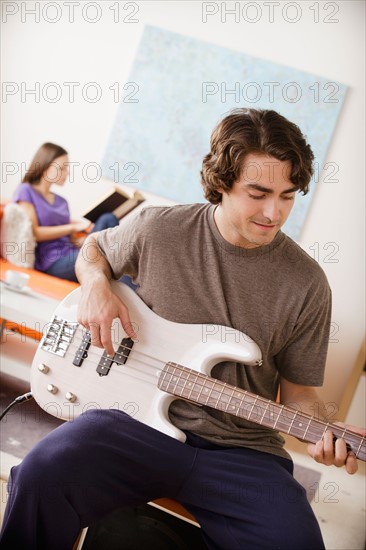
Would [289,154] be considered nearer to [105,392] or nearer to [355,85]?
[105,392]

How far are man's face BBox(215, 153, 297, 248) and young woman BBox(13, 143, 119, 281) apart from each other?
184cm

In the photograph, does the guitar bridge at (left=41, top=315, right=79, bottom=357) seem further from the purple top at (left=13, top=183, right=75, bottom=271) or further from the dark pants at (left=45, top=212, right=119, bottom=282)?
the purple top at (left=13, top=183, right=75, bottom=271)

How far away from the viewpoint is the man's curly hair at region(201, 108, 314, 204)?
134 cm

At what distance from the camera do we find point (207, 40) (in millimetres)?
3637

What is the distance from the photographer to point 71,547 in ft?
3.89

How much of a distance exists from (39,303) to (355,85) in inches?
84.0

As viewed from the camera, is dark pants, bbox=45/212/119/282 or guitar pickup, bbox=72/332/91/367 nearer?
guitar pickup, bbox=72/332/91/367

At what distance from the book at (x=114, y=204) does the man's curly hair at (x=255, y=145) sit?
1663 millimetres

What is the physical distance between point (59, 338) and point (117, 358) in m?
0.16

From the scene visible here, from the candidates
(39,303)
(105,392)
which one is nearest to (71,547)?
(105,392)

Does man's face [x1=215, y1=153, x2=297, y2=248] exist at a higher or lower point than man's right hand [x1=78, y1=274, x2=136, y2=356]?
higher

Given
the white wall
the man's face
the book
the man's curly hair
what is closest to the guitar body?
the man's face

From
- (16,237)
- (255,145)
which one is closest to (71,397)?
(255,145)

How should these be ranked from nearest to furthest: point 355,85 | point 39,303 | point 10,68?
point 39,303
point 355,85
point 10,68
